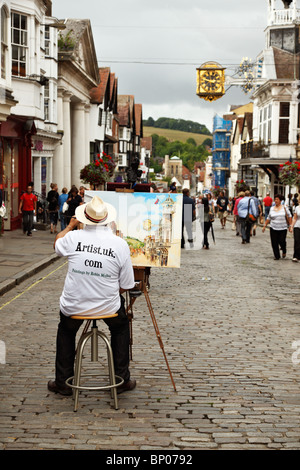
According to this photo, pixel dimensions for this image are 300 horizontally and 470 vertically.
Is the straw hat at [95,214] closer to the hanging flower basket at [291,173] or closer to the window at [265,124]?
the hanging flower basket at [291,173]

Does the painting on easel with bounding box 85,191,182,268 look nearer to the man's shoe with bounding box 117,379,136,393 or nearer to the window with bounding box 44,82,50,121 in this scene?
the man's shoe with bounding box 117,379,136,393

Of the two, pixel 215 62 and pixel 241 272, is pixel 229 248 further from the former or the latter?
pixel 215 62

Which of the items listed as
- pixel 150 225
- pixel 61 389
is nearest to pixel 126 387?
pixel 61 389

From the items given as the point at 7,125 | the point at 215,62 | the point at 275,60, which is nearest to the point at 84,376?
the point at 7,125

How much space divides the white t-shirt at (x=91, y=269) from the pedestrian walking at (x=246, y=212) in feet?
55.9

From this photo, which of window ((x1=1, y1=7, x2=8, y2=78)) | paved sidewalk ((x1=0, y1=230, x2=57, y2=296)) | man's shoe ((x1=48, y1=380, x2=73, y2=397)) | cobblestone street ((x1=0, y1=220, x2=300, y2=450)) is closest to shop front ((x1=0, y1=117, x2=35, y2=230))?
paved sidewalk ((x1=0, y1=230, x2=57, y2=296))

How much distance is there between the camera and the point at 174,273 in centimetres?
1497

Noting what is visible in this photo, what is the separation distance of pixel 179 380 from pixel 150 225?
5.50 ft

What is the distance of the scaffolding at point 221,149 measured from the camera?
3927 inches

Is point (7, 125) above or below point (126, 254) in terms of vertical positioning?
above

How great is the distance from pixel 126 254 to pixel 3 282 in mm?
6820

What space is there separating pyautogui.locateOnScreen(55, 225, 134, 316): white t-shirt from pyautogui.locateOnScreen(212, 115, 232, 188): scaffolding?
92.8 m

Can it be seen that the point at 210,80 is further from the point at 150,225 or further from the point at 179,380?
the point at 179,380

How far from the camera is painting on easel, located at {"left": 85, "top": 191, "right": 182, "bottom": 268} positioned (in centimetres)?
701
